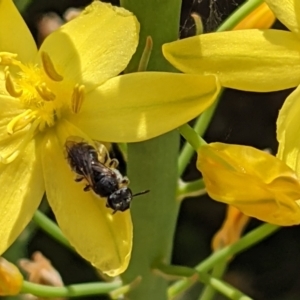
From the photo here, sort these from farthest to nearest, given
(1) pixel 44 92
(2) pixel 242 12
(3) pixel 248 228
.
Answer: (3) pixel 248 228 → (2) pixel 242 12 → (1) pixel 44 92

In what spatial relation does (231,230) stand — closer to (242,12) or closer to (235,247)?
(235,247)

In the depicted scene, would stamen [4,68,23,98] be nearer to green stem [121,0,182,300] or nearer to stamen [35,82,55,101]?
stamen [35,82,55,101]

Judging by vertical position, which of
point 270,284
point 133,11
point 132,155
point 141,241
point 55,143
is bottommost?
point 270,284

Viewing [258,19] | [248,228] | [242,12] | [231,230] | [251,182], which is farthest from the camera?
[248,228]

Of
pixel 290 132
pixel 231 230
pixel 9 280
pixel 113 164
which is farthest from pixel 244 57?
pixel 231 230

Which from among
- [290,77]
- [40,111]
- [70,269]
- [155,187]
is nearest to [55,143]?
[40,111]

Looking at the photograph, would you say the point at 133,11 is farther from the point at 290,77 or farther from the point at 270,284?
the point at 270,284
